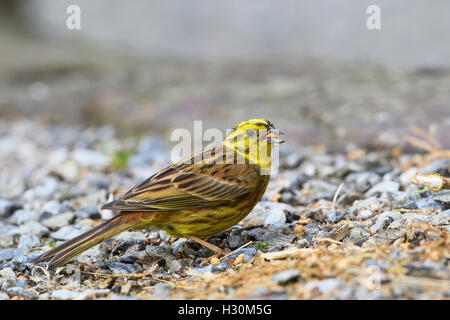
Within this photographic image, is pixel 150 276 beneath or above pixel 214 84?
beneath

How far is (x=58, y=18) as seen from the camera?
68.1ft

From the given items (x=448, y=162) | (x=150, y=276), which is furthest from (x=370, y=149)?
(x=150, y=276)

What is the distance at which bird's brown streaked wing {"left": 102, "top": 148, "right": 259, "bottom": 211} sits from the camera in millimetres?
4168

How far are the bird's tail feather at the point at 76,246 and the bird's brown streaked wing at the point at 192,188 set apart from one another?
0.16 meters

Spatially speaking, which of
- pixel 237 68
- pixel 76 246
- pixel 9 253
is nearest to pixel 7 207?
pixel 9 253

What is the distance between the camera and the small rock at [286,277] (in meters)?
3.23

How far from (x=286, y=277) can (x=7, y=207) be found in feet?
11.6

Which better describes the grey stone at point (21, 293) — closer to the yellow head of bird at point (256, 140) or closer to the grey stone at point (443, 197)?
the yellow head of bird at point (256, 140)

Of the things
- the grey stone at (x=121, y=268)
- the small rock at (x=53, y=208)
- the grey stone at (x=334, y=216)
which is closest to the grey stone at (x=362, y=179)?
the grey stone at (x=334, y=216)

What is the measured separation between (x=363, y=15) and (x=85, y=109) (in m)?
9.89

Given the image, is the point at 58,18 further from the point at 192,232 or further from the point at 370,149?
the point at 192,232

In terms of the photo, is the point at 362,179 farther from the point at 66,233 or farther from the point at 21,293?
the point at 21,293

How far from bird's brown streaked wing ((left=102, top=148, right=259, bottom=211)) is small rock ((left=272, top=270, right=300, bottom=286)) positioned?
3.60 feet

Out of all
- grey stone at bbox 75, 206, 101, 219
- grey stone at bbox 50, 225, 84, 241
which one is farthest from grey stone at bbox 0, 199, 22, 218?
grey stone at bbox 50, 225, 84, 241
